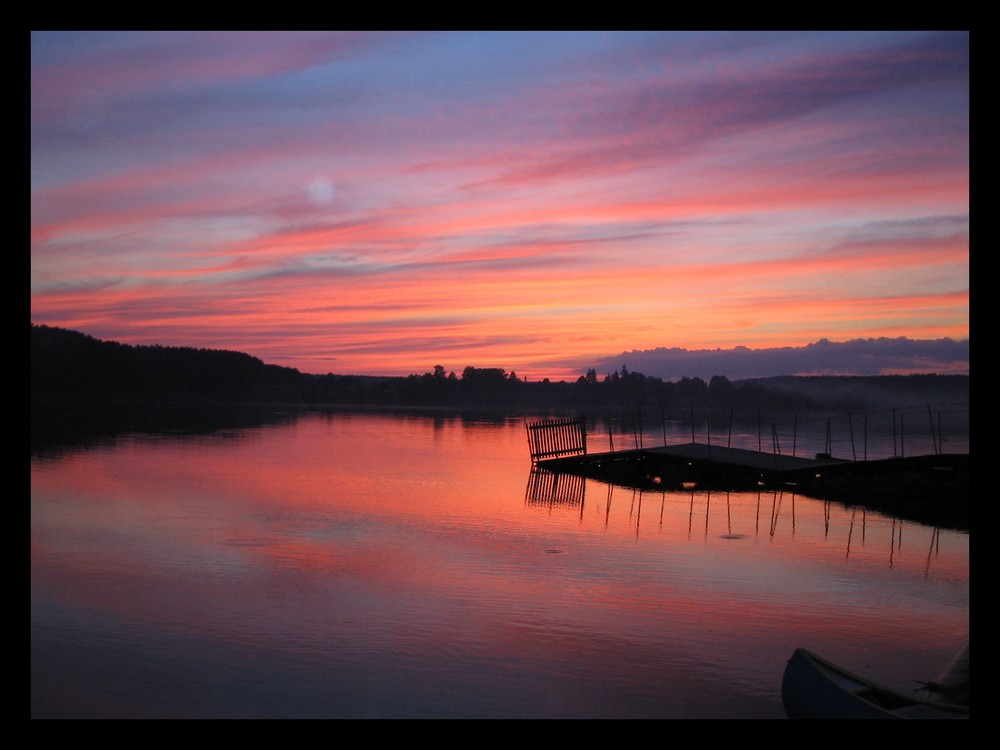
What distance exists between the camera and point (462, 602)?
38.8 feet

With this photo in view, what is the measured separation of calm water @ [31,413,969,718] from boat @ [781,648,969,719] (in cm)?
110

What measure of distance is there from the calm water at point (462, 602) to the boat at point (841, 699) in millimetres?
1103

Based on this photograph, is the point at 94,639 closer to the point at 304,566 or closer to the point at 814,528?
the point at 304,566

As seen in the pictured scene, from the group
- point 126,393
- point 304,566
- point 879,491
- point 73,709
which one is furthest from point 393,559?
point 126,393

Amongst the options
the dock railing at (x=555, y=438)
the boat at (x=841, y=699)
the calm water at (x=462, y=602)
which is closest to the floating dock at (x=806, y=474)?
the dock railing at (x=555, y=438)

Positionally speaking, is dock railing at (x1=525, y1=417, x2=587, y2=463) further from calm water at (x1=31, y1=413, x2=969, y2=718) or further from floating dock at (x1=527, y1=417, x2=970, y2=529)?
calm water at (x1=31, y1=413, x2=969, y2=718)

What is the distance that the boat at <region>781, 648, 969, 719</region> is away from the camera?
6.72m

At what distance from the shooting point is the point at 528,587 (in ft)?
41.6

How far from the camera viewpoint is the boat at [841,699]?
672 cm

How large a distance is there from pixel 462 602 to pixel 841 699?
5.90 m

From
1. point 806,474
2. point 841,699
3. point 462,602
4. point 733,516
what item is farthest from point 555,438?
point 841,699

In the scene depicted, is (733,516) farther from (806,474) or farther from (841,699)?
(841,699)

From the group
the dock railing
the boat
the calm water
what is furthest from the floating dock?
the boat
